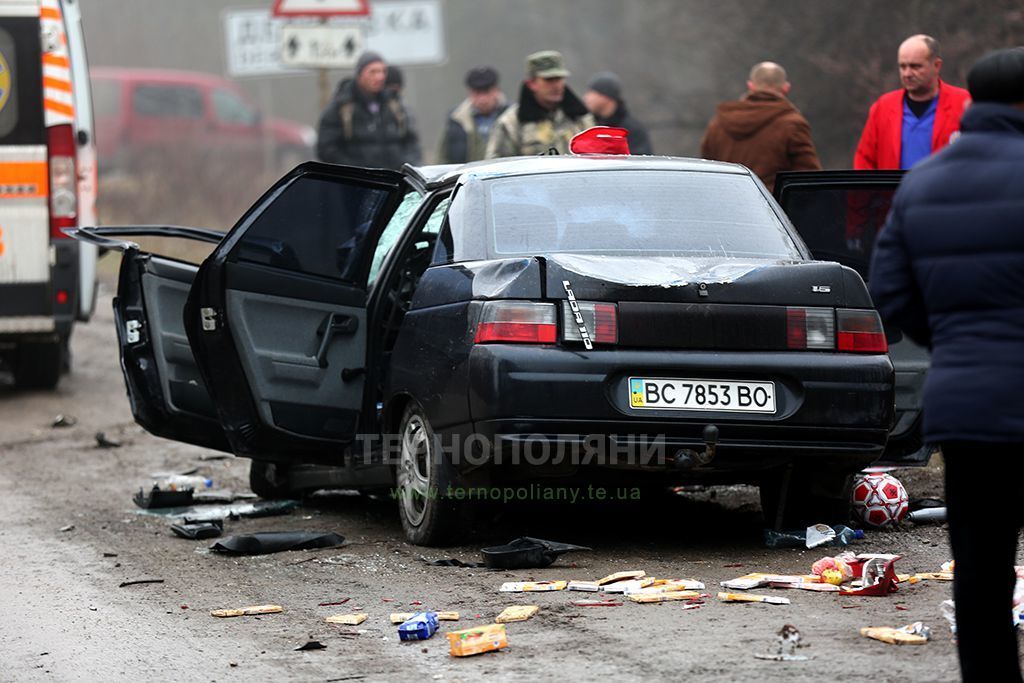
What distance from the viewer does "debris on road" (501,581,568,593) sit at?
648 centimetres

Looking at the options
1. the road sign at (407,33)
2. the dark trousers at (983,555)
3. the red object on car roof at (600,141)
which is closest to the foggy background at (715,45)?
the road sign at (407,33)

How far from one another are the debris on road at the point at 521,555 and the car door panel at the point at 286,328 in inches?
49.9

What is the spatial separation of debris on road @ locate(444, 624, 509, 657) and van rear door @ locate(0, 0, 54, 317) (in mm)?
7773

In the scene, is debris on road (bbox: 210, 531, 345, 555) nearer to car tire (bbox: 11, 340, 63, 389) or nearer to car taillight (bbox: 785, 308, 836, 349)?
car taillight (bbox: 785, 308, 836, 349)

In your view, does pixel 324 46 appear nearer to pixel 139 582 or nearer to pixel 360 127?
pixel 360 127

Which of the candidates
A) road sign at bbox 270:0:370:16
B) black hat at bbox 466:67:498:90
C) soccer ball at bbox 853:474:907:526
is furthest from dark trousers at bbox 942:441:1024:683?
road sign at bbox 270:0:370:16

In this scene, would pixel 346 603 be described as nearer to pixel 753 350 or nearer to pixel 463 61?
pixel 753 350

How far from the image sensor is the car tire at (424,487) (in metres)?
7.20

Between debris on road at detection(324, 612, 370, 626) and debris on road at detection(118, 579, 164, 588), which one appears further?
debris on road at detection(118, 579, 164, 588)

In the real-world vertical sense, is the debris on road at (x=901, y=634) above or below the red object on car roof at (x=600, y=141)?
below

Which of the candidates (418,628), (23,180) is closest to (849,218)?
(418,628)

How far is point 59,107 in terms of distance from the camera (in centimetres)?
1279

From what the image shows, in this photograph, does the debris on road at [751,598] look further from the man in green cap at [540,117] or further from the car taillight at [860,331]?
the man in green cap at [540,117]

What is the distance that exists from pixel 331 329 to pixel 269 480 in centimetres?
145
